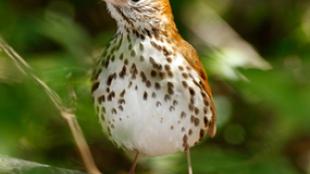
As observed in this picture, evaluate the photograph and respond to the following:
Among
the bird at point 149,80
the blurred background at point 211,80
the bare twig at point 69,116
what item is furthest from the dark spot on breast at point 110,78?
the bare twig at point 69,116

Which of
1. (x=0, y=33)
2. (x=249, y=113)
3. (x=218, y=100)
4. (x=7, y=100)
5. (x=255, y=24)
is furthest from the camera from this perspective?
(x=255, y=24)

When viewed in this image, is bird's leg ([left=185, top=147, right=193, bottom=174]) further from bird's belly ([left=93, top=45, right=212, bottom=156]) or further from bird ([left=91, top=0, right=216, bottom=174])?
bird's belly ([left=93, top=45, right=212, bottom=156])

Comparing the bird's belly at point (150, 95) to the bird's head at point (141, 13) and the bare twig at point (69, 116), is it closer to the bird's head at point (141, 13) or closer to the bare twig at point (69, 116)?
the bird's head at point (141, 13)

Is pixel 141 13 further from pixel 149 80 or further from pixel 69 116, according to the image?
pixel 69 116

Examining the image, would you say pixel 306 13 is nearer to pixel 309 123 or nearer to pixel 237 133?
pixel 237 133

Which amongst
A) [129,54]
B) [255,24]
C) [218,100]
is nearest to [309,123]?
[129,54]

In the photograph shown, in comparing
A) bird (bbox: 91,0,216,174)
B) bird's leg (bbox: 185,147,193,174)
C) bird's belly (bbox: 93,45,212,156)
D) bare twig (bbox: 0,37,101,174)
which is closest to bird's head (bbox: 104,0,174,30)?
bird (bbox: 91,0,216,174)
